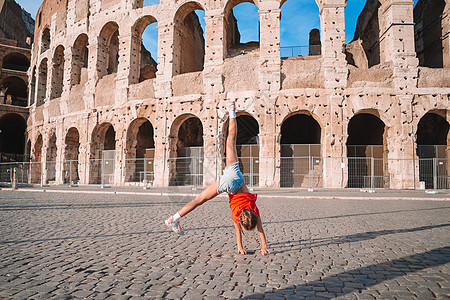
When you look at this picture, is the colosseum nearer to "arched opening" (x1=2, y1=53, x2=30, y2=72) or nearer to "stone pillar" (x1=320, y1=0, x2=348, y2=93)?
"stone pillar" (x1=320, y1=0, x2=348, y2=93)

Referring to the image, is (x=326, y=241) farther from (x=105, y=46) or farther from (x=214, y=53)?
(x=105, y=46)

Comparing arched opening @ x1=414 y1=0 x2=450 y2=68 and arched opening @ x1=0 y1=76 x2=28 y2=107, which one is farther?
arched opening @ x1=0 y1=76 x2=28 y2=107

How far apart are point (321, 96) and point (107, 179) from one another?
12974 millimetres

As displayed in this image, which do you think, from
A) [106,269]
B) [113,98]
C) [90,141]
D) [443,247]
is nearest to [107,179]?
[90,141]

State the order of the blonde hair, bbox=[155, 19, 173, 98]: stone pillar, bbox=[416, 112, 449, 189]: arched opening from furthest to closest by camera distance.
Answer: bbox=[155, 19, 173, 98]: stone pillar
bbox=[416, 112, 449, 189]: arched opening
the blonde hair

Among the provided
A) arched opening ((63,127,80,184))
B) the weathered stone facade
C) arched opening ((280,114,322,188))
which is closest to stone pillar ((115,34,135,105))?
arched opening ((63,127,80,184))

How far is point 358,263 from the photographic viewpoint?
297cm

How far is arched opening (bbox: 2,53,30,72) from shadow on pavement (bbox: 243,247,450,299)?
111 ft

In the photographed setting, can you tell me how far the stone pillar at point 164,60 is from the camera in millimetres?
16156

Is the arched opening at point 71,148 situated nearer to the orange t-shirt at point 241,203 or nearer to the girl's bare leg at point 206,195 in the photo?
the girl's bare leg at point 206,195

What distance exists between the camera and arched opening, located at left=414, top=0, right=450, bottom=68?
15727 millimetres

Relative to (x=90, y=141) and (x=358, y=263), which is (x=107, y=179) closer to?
(x=90, y=141)

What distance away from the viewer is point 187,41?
19.5 meters

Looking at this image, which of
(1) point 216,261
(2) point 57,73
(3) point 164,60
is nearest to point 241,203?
(1) point 216,261
